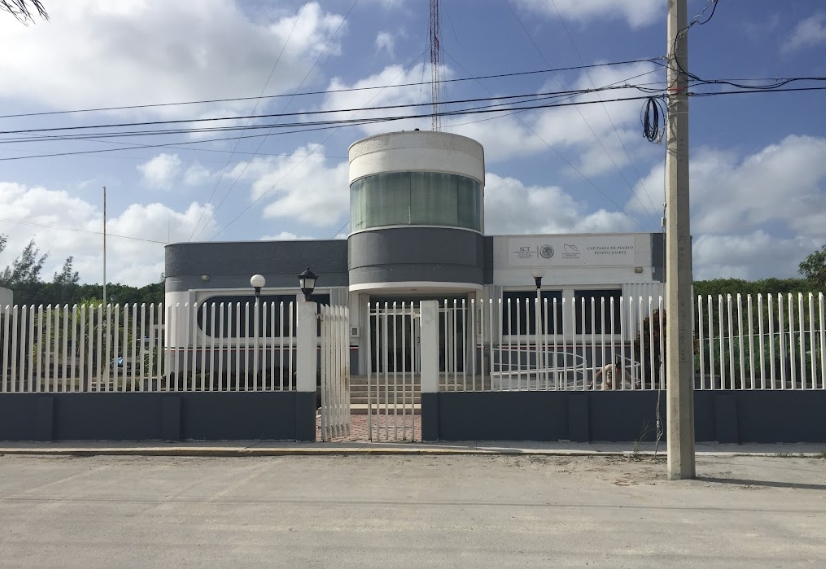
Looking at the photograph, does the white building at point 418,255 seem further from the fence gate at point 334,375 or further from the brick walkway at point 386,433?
the fence gate at point 334,375

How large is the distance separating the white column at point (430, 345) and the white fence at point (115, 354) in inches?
86.5

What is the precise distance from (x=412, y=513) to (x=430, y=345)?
15.1 ft

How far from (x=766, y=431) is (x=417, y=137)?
1178 cm

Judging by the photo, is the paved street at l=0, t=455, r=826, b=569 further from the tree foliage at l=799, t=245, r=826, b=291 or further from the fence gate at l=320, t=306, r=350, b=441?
the tree foliage at l=799, t=245, r=826, b=291

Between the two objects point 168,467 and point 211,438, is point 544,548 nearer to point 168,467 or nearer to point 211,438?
point 168,467

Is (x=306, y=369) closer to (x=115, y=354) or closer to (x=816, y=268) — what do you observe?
(x=115, y=354)

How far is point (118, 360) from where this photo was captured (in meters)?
12.6

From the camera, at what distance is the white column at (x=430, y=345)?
1198 cm

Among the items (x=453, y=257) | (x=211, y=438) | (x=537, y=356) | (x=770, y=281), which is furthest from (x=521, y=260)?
(x=770, y=281)

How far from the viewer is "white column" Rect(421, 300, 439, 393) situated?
12.0 metres

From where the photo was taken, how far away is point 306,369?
12.2 metres

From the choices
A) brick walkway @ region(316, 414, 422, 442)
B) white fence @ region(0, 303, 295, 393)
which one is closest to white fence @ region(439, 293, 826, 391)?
brick walkway @ region(316, 414, 422, 442)

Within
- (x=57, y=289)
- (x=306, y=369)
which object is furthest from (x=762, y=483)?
(x=57, y=289)

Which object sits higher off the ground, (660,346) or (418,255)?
(418,255)
